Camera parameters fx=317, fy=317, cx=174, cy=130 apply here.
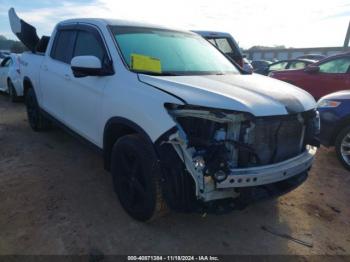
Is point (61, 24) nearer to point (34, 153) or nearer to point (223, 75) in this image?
point (34, 153)

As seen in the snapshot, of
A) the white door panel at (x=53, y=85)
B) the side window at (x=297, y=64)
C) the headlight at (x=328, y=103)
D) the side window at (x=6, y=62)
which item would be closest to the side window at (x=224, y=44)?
the headlight at (x=328, y=103)

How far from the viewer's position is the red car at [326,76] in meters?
7.02

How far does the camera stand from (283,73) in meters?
8.72

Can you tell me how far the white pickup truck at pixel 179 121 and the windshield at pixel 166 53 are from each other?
1cm

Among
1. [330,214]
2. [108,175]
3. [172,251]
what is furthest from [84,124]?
[330,214]

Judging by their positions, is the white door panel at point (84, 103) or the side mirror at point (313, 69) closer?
the white door panel at point (84, 103)

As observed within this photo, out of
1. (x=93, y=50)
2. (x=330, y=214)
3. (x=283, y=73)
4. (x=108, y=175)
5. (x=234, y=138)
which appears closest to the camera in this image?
(x=234, y=138)

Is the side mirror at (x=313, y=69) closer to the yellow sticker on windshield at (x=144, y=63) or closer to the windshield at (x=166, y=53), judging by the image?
the windshield at (x=166, y=53)

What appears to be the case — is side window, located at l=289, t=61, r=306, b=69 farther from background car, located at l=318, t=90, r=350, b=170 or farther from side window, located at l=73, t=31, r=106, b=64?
side window, located at l=73, t=31, r=106, b=64

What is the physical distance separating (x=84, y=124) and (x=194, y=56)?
5.01 feet

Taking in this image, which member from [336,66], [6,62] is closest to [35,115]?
[6,62]

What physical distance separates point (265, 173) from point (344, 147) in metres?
2.79

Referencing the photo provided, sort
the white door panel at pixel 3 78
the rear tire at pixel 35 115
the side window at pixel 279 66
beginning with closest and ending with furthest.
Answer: the rear tire at pixel 35 115, the white door panel at pixel 3 78, the side window at pixel 279 66

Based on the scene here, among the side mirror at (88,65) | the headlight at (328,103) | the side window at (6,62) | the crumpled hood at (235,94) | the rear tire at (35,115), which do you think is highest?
the side mirror at (88,65)
